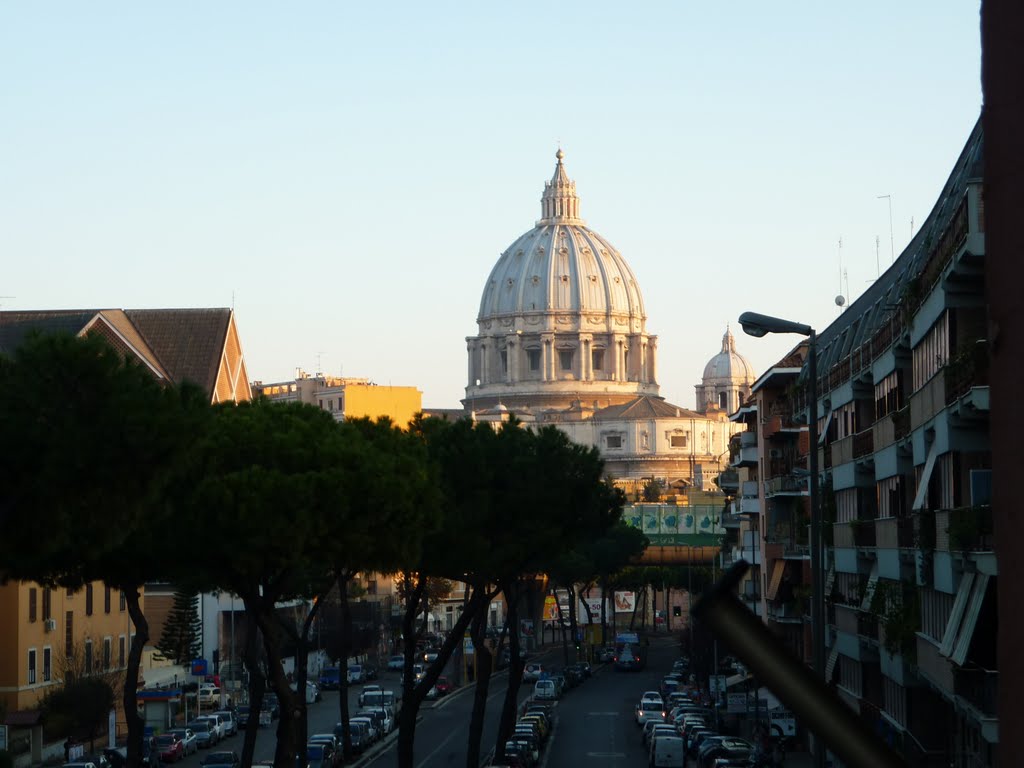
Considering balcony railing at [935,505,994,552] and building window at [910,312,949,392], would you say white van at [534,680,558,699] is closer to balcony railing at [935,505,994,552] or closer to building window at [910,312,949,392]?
building window at [910,312,949,392]

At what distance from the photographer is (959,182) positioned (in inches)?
921

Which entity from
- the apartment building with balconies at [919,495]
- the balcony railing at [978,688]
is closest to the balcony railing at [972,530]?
the apartment building with balconies at [919,495]

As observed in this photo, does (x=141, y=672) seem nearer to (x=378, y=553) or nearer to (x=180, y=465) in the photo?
(x=378, y=553)

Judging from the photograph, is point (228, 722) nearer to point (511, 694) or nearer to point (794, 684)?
point (511, 694)

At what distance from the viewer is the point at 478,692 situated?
142ft

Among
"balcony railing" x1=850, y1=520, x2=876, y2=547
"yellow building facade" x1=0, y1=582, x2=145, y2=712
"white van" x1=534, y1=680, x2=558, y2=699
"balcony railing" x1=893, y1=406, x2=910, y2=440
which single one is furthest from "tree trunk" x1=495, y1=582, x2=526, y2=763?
"white van" x1=534, y1=680, x2=558, y2=699

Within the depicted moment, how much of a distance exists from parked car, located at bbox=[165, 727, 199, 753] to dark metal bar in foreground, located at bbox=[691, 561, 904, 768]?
1971 inches

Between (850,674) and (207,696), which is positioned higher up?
(850,674)

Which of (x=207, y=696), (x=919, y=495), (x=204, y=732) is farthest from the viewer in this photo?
(x=207, y=696)

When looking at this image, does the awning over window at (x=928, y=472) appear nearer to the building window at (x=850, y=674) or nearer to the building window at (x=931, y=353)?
the building window at (x=931, y=353)

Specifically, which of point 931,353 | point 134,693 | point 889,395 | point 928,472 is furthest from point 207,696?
point 928,472

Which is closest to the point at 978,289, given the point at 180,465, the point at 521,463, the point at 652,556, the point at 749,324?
the point at 749,324

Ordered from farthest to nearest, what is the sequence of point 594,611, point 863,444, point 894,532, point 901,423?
point 594,611
point 863,444
point 894,532
point 901,423

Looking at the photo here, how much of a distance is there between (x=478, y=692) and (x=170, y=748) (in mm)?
10566
